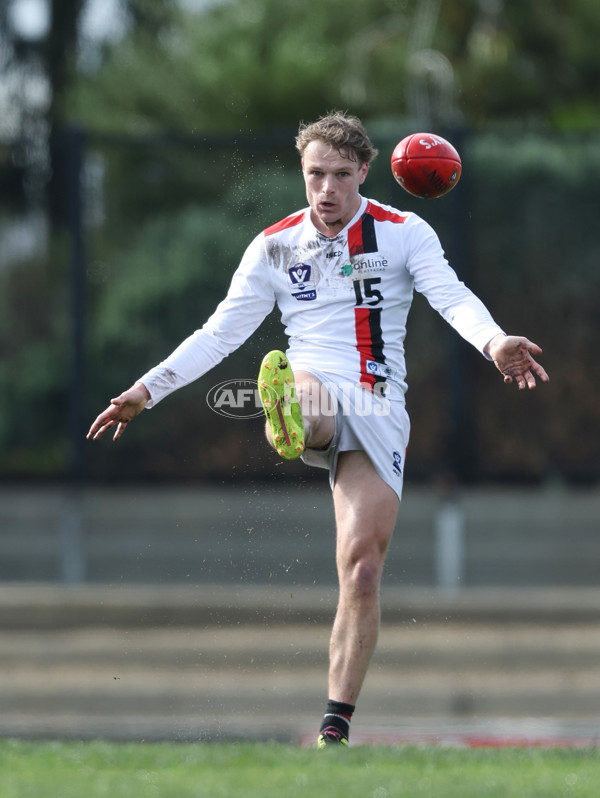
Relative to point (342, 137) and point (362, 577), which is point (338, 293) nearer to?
point (342, 137)

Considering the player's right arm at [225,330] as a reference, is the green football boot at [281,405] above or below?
below

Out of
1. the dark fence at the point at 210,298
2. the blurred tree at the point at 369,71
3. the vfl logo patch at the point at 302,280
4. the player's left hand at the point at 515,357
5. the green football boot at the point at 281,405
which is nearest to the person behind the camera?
the player's left hand at the point at 515,357

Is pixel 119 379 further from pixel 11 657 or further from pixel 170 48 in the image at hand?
pixel 170 48

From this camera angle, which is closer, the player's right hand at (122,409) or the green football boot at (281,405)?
the green football boot at (281,405)

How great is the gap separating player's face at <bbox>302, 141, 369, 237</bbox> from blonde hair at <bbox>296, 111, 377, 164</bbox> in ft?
0.07

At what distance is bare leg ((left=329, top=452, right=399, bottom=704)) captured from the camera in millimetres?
5262

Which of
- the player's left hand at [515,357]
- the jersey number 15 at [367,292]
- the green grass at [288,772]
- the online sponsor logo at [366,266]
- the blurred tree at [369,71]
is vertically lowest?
the green grass at [288,772]

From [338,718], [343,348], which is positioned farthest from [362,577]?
[343,348]

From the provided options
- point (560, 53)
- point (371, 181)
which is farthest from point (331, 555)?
point (560, 53)

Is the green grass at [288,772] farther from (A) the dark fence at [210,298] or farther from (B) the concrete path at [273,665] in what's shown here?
(A) the dark fence at [210,298]

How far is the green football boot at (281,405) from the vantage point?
5207 millimetres

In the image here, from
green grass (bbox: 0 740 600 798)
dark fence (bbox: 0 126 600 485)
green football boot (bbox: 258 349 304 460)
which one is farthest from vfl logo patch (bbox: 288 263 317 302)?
dark fence (bbox: 0 126 600 485)

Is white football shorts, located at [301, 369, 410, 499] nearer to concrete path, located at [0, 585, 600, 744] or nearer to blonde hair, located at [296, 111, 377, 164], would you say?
blonde hair, located at [296, 111, 377, 164]

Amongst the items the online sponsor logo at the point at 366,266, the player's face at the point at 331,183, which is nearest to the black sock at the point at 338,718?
the online sponsor logo at the point at 366,266
